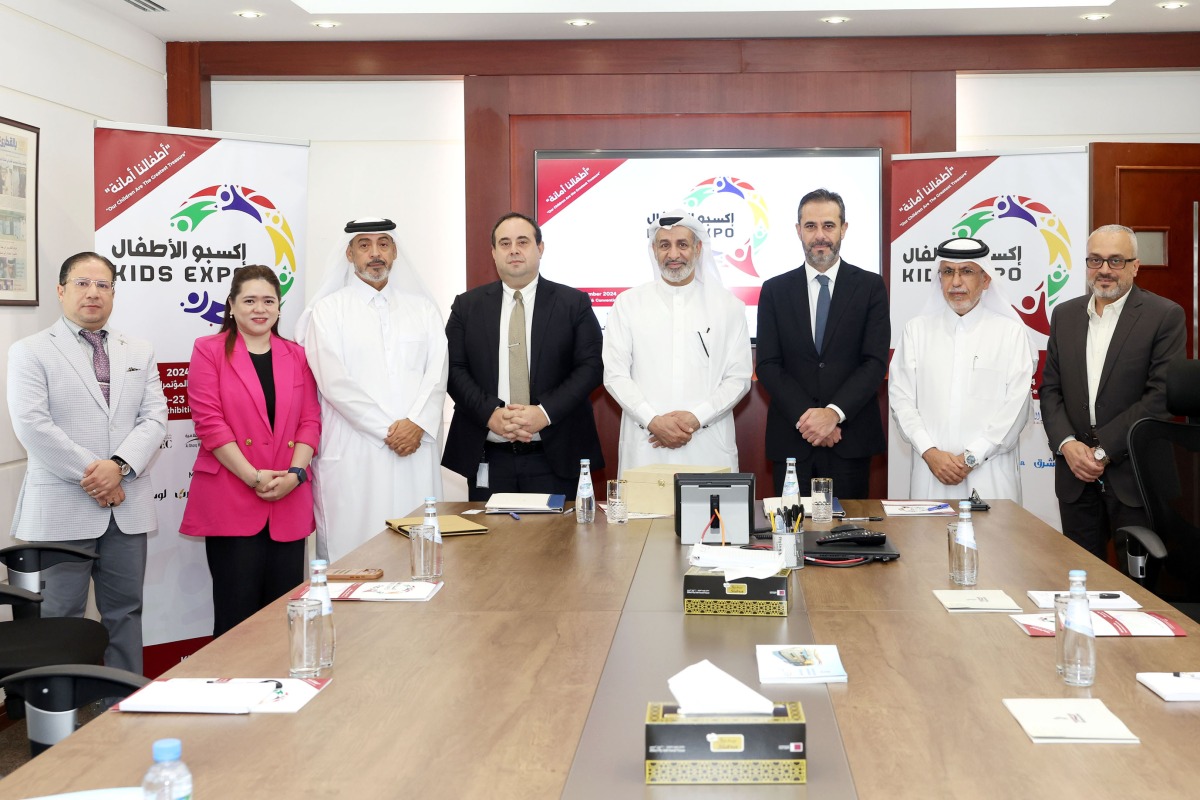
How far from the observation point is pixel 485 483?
485cm

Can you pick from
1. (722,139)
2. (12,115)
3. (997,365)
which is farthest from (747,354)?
(12,115)

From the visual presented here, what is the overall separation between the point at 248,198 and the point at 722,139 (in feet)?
8.58

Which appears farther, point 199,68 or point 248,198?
point 199,68

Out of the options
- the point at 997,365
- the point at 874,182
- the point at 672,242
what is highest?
the point at 874,182

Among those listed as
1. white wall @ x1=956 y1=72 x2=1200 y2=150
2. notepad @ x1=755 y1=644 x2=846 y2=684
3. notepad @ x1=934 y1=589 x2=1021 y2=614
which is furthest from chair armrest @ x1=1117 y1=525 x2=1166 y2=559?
white wall @ x1=956 y1=72 x2=1200 y2=150

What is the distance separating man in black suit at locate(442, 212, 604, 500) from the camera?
4762mm

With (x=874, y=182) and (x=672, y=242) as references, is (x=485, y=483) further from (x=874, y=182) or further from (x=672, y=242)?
(x=874, y=182)

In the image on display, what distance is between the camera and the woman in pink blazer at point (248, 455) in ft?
14.3

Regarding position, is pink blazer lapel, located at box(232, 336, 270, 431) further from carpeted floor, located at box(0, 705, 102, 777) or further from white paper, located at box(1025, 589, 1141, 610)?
white paper, located at box(1025, 589, 1141, 610)

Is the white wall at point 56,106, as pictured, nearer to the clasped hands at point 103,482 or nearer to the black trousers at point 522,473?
the clasped hands at point 103,482

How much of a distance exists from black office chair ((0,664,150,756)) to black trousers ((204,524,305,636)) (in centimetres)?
231

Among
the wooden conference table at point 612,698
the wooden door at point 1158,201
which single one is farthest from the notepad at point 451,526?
the wooden door at point 1158,201

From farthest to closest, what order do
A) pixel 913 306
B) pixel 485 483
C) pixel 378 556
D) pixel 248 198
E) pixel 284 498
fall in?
pixel 913 306, pixel 248 198, pixel 485 483, pixel 284 498, pixel 378 556

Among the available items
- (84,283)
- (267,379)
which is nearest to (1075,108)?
(267,379)
